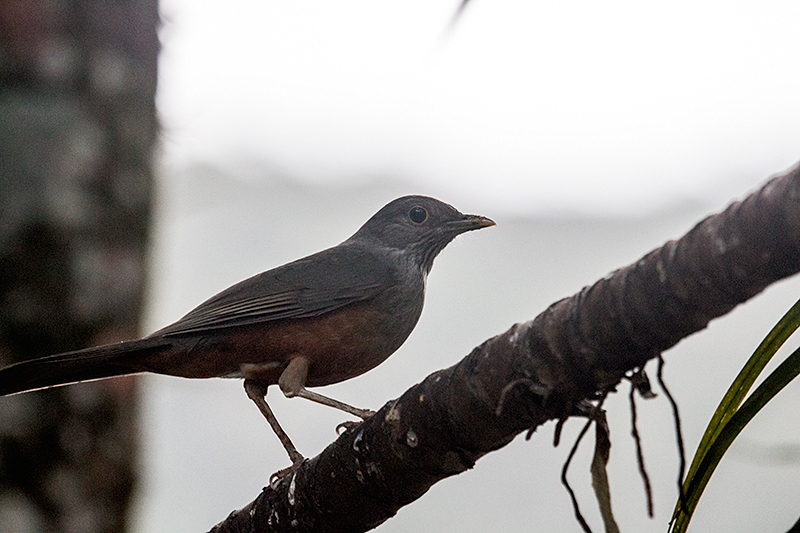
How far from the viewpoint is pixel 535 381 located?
1.95 m

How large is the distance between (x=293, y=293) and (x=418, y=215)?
105 cm

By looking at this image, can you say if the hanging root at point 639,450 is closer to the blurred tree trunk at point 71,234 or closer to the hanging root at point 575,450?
the hanging root at point 575,450

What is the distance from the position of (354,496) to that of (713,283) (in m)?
1.42

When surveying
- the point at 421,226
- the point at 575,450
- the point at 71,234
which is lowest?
the point at 575,450

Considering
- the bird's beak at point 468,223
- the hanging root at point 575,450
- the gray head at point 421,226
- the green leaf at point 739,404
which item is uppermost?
the gray head at point 421,226

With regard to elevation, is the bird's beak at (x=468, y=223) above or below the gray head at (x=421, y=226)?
below

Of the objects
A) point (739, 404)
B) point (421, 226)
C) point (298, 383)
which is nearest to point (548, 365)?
point (739, 404)

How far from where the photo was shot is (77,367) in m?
3.37

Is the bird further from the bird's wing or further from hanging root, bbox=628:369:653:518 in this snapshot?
hanging root, bbox=628:369:653:518

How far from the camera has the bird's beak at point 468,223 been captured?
14.6ft

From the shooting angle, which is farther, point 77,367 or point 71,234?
point 71,234

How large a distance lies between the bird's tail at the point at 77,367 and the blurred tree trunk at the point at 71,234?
0.12 meters

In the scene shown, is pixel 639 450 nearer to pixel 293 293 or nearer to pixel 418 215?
pixel 293 293

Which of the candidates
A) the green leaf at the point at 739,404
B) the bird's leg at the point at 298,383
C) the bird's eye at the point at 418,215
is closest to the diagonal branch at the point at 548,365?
the green leaf at the point at 739,404
